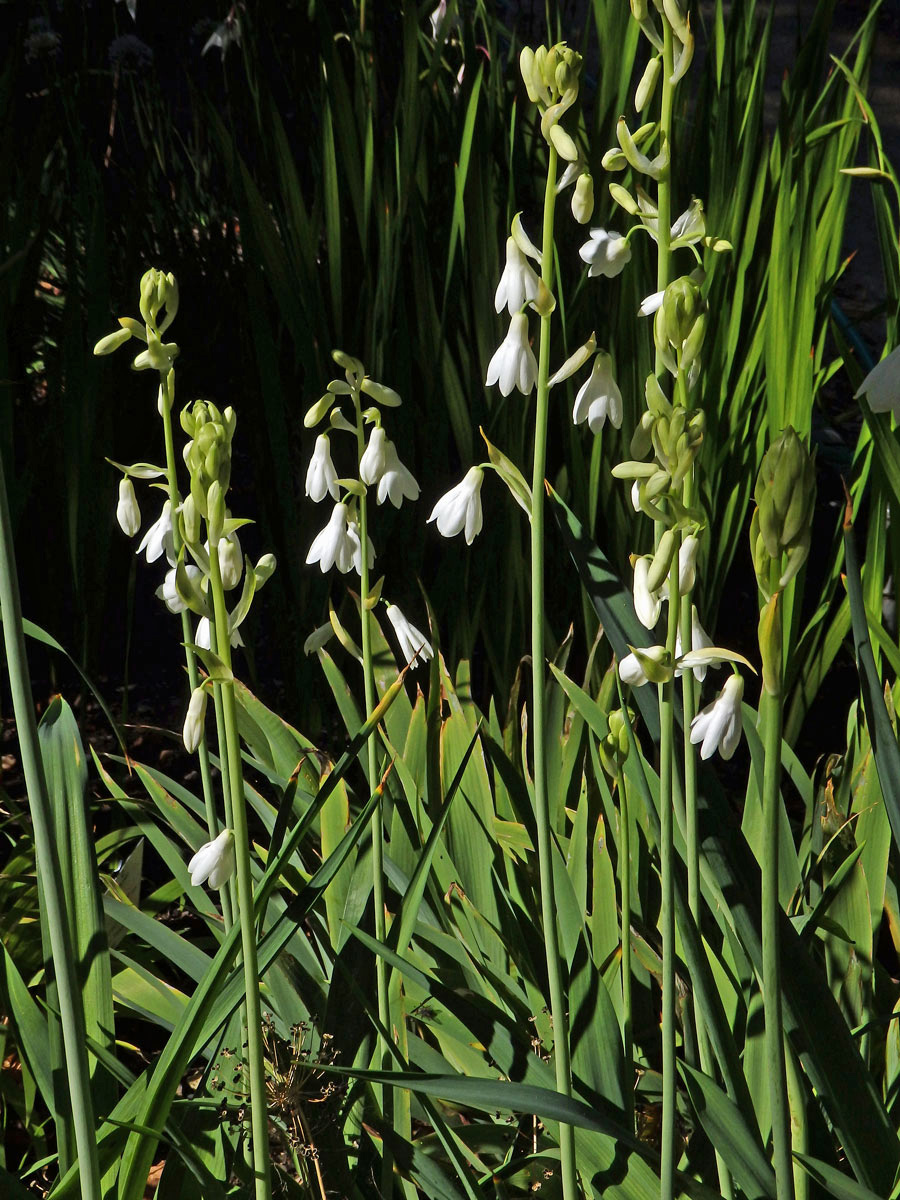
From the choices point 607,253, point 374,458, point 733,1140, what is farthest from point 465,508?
point 733,1140

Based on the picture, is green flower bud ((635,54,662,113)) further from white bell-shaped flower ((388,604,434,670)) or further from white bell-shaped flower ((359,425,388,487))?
white bell-shaped flower ((388,604,434,670))

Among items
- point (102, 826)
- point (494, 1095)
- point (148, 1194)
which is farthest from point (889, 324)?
point (102, 826)

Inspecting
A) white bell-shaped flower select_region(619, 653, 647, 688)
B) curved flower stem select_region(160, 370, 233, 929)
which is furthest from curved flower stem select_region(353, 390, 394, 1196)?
white bell-shaped flower select_region(619, 653, 647, 688)

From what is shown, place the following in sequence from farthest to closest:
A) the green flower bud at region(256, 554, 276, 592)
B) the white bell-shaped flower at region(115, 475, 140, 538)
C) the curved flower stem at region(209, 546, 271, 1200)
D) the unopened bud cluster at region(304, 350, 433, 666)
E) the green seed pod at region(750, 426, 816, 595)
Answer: the white bell-shaped flower at region(115, 475, 140, 538)
the unopened bud cluster at region(304, 350, 433, 666)
the green flower bud at region(256, 554, 276, 592)
the curved flower stem at region(209, 546, 271, 1200)
the green seed pod at region(750, 426, 816, 595)

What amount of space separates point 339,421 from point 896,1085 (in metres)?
0.71

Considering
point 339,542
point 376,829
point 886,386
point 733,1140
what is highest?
point 886,386

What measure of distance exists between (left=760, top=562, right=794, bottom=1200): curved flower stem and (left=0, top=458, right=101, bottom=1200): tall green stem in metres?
0.33

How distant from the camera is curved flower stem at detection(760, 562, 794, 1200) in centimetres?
47

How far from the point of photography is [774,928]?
509mm

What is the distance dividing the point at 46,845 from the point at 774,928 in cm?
36

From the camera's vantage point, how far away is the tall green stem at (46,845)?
1.48 feet

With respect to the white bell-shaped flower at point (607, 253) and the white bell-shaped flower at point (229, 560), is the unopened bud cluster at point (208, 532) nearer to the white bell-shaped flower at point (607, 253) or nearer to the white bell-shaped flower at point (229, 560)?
the white bell-shaped flower at point (229, 560)

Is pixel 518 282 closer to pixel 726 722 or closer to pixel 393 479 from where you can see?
pixel 393 479

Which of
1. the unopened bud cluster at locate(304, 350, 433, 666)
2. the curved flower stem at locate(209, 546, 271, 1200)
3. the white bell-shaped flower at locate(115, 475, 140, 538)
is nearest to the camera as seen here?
the curved flower stem at locate(209, 546, 271, 1200)
